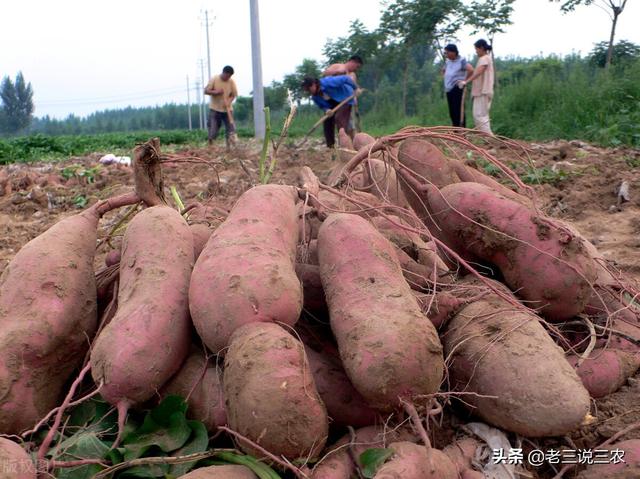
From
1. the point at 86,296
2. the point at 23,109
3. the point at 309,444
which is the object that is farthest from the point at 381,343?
the point at 23,109

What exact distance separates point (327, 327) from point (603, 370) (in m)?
0.97

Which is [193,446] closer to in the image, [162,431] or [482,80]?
[162,431]

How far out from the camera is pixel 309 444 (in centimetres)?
149

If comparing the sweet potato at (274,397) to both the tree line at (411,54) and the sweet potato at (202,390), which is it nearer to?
the sweet potato at (202,390)

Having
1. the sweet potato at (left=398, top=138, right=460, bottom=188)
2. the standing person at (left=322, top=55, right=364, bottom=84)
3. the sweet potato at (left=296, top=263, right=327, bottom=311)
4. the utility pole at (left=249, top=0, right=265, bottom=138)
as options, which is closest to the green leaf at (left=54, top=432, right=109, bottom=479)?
the sweet potato at (left=296, top=263, right=327, bottom=311)

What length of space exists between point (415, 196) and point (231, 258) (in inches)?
43.3

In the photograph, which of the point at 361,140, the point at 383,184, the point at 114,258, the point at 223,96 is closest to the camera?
the point at 114,258

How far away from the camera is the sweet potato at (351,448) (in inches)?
60.0

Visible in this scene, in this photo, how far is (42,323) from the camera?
191 cm

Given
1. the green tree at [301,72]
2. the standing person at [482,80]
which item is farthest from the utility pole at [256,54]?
Result: the green tree at [301,72]

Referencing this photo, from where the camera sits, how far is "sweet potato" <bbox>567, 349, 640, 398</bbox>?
199 cm

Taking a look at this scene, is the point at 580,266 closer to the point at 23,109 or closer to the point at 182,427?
the point at 182,427

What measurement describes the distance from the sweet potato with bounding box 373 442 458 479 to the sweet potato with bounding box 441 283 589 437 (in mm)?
273

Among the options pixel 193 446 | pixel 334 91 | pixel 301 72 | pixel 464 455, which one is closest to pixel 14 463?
pixel 193 446
